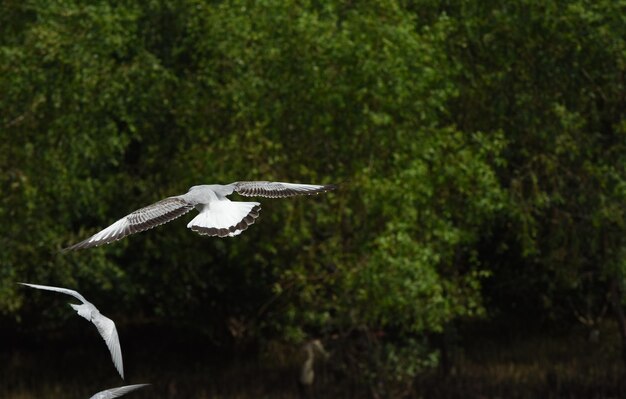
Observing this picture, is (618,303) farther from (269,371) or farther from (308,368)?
(269,371)

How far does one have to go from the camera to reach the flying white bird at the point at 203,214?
11234 millimetres

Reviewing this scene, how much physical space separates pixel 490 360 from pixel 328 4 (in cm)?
1194

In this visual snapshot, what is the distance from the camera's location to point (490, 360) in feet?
109

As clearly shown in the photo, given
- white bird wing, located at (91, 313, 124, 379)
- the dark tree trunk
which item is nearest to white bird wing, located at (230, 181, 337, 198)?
white bird wing, located at (91, 313, 124, 379)

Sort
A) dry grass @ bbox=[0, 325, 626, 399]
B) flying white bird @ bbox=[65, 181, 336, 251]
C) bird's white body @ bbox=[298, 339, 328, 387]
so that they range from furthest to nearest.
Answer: dry grass @ bbox=[0, 325, 626, 399], bird's white body @ bbox=[298, 339, 328, 387], flying white bird @ bbox=[65, 181, 336, 251]

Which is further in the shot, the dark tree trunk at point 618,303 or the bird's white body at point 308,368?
the bird's white body at point 308,368

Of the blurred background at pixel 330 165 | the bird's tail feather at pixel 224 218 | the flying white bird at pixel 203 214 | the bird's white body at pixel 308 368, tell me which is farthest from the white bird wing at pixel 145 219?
the bird's white body at pixel 308 368

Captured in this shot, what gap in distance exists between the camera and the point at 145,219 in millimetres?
12031

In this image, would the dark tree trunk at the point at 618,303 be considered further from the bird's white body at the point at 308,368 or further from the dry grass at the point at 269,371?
the bird's white body at the point at 308,368

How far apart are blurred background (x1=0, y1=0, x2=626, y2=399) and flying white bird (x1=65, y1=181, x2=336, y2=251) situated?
993cm

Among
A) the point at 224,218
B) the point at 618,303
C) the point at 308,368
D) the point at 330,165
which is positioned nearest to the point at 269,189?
the point at 224,218

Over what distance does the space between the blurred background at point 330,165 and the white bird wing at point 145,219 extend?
33.5ft

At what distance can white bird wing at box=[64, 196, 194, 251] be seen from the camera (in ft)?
38.5

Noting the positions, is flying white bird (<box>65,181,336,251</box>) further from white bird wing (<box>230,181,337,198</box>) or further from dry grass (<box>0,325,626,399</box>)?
dry grass (<box>0,325,626,399</box>)
